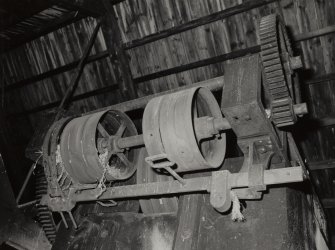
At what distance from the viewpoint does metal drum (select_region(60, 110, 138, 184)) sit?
7.09 ft

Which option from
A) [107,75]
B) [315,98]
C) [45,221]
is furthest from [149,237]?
[107,75]

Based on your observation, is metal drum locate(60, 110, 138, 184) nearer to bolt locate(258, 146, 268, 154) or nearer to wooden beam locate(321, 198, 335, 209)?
bolt locate(258, 146, 268, 154)

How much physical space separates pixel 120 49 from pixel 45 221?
3.27 metres

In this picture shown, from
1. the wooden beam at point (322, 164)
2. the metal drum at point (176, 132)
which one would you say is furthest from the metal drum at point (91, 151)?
the wooden beam at point (322, 164)

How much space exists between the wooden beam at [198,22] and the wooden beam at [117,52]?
0.18 meters

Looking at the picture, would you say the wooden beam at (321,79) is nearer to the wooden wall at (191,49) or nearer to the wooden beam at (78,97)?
the wooden wall at (191,49)

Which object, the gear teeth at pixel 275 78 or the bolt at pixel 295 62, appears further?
the bolt at pixel 295 62

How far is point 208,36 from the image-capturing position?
4801mm

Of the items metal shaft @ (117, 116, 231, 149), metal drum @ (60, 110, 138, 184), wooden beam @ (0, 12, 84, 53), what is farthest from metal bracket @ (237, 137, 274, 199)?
wooden beam @ (0, 12, 84, 53)

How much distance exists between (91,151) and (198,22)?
3.31m

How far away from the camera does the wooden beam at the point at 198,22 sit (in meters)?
4.34

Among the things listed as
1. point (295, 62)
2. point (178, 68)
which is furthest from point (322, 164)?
point (295, 62)

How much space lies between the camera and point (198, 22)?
472 cm

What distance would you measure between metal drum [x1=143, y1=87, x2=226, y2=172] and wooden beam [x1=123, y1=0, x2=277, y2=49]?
294 centimetres
